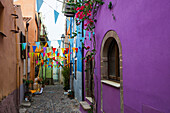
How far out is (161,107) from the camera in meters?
2.53

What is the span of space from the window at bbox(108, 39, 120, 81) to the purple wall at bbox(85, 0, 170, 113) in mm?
830

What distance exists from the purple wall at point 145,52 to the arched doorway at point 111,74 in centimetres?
44

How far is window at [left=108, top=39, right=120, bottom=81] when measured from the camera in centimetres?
484

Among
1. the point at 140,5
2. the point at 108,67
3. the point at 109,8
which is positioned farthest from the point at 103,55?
the point at 140,5

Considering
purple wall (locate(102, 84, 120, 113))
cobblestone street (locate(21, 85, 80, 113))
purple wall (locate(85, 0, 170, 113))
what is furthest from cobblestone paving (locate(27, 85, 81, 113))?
purple wall (locate(85, 0, 170, 113))

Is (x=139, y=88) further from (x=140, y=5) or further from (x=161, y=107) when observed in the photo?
(x=140, y=5)

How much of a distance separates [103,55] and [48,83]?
23.7m

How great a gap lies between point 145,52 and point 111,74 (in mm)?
2472

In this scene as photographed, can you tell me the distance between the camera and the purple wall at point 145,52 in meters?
2.48

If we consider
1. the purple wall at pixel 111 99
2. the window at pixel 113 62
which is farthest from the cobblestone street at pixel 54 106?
the window at pixel 113 62

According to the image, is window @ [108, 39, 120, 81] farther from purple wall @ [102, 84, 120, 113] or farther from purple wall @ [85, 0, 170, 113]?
purple wall @ [85, 0, 170, 113]

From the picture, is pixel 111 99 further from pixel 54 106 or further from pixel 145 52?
pixel 54 106

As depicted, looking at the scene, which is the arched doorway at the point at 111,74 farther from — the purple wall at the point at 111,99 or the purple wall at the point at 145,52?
the purple wall at the point at 145,52

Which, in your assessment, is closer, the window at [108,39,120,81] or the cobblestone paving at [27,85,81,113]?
the window at [108,39,120,81]
